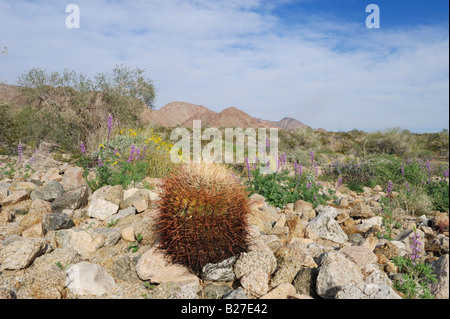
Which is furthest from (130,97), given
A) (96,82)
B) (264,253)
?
(264,253)

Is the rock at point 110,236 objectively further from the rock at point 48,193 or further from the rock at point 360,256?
the rock at point 360,256

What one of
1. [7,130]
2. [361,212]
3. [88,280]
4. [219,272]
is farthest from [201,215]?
[7,130]

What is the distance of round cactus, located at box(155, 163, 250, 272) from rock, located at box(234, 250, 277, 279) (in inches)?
7.4

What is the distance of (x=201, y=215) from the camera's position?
331 cm

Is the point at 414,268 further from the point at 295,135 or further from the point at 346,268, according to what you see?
the point at 295,135

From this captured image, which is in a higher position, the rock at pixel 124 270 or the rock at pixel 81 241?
the rock at pixel 81 241

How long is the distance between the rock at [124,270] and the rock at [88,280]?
0.39 feet

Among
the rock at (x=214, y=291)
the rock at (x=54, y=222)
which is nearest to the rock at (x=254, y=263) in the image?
the rock at (x=214, y=291)

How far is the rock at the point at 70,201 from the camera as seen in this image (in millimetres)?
5742

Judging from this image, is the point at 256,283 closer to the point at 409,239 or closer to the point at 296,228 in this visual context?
the point at 296,228

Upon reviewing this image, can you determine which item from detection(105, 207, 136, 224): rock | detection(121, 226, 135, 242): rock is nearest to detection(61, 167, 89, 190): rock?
detection(105, 207, 136, 224): rock

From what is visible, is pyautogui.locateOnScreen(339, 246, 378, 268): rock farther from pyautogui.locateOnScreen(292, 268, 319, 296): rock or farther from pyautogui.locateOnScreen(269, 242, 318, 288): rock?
pyautogui.locateOnScreen(292, 268, 319, 296): rock

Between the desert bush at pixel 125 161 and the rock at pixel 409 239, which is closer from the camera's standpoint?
the rock at pixel 409 239

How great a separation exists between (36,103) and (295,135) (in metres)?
16.2
